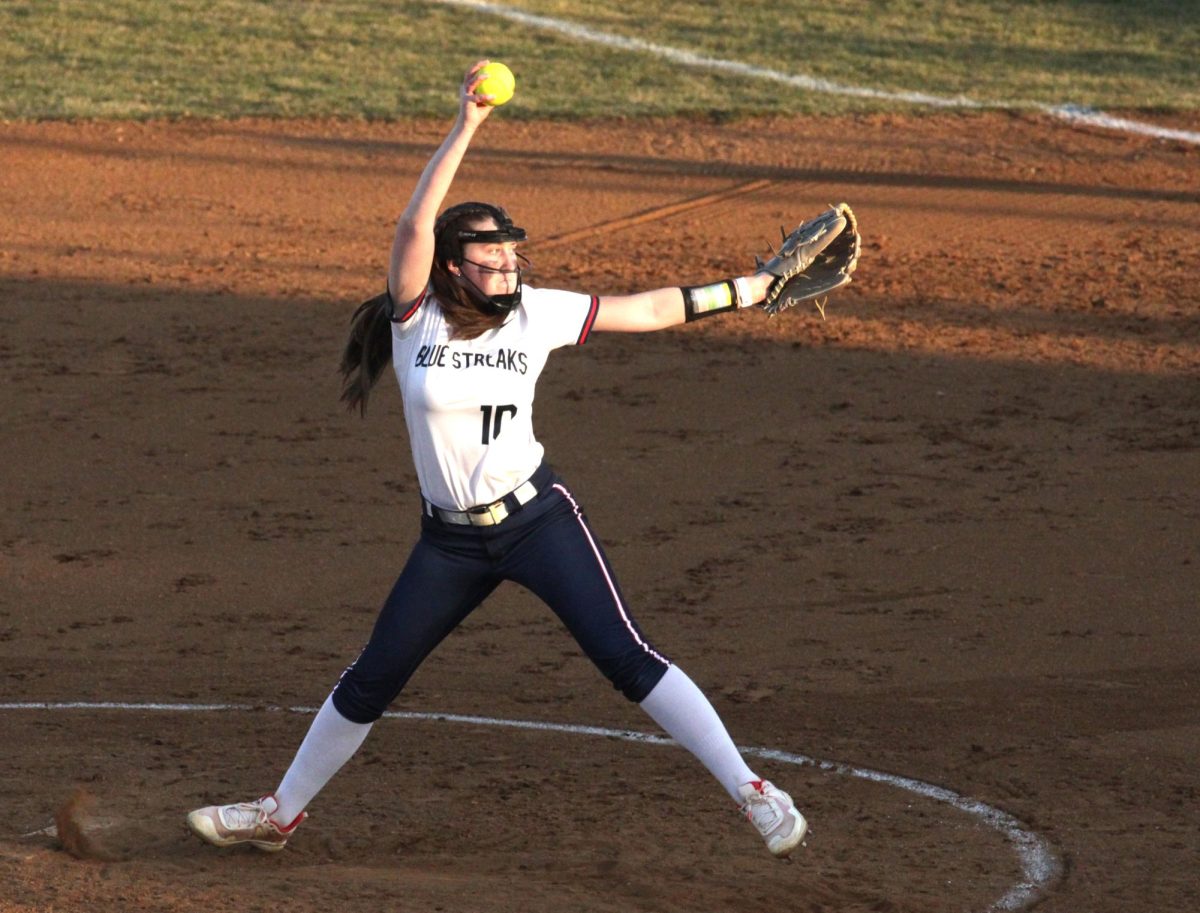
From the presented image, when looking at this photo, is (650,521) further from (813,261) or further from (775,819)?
(775,819)

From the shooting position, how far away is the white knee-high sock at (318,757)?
17.2ft

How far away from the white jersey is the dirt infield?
3.70 ft

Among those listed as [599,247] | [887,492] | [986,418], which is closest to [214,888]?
[887,492]

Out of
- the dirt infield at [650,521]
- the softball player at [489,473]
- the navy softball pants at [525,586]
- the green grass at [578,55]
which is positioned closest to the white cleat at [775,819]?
the softball player at [489,473]

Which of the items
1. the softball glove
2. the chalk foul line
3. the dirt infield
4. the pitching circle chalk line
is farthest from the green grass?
the softball glove

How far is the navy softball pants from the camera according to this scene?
5.04m

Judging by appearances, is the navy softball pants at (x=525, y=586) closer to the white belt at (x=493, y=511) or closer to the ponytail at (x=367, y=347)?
the white belt at (x=493, y=511)

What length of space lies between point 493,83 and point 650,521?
14.5 ft

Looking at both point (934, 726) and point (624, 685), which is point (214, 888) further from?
point (934, 726)

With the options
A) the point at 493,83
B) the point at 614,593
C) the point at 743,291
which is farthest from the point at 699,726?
the point at 493,83

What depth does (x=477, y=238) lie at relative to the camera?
197 inches

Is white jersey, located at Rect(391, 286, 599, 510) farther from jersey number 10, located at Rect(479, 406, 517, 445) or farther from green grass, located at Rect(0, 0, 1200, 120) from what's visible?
green grass, located at Rect(0, 0, 1200, 120)

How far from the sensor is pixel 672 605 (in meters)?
8.08

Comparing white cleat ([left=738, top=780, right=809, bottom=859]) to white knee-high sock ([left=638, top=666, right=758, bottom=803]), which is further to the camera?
white knee-high sock ([left=638, top=666, right=758, bottom=803])
